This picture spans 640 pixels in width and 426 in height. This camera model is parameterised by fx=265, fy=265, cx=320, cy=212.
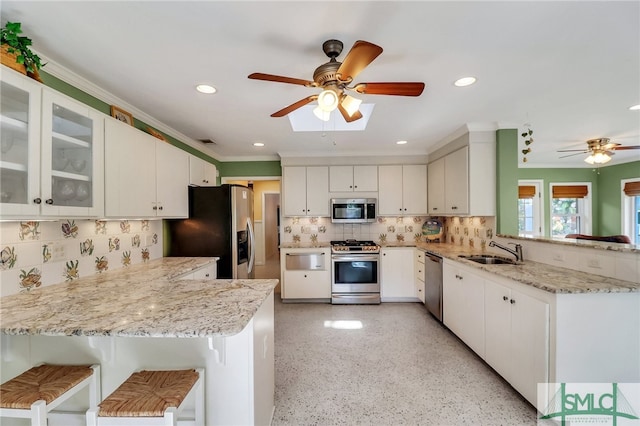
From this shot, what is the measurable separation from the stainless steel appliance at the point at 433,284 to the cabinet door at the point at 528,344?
3.97 ft

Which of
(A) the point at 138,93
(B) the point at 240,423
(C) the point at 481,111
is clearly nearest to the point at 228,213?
(A) the point at 138,93

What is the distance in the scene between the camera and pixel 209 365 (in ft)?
4.40

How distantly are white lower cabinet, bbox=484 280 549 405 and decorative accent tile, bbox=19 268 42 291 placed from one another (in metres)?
3.28

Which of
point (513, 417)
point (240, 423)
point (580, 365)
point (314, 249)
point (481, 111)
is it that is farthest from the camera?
point (314, 249)

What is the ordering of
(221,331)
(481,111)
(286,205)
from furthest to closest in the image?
(286,205), (481,111), (221,331)

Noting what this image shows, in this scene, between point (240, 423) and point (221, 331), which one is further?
point (240, 423)

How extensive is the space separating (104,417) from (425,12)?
232 centimetres

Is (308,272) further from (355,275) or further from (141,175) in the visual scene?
(141,175)

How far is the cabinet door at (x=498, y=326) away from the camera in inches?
80.7

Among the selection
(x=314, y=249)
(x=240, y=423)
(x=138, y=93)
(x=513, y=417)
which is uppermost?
(x=138, y=93)

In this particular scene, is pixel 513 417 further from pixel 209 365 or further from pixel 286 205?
pixel 286 205

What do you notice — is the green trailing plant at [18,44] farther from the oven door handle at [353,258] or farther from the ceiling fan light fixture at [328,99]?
the oven door handle at [353,258]

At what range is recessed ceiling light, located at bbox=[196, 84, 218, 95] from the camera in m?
2.09

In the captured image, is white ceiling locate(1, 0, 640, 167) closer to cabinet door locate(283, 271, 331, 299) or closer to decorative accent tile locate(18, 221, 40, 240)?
decorative accent tile locate(18, 221, 40, 240)
